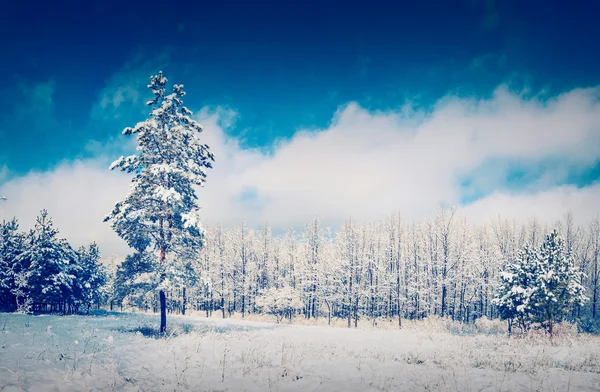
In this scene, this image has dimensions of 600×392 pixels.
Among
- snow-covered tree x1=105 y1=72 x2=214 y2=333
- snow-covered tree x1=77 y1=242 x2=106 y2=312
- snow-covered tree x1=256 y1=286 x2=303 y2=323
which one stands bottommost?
snow-covered tree x1=256 y1=286 x2=303 y2=323

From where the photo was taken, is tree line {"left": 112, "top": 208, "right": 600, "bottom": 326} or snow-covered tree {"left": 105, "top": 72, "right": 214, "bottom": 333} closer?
snow-covered tree {"left": 105, "top": 72, "right": 214, "bottom": 333}

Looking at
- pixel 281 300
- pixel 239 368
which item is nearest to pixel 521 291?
pixel 239 368

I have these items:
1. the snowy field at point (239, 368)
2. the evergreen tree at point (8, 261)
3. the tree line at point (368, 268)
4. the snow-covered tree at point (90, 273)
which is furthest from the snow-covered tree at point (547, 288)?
the evergreen tree at point (8, 261)

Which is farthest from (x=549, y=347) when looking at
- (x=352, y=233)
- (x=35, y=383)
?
(x=352, y=233)

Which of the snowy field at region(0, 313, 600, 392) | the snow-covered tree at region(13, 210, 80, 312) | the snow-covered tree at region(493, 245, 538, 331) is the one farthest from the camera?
the snow-covered tree at region(13, 210, 80, 312)

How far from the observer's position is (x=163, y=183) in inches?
658

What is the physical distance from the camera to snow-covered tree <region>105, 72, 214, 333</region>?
15828 millimetres

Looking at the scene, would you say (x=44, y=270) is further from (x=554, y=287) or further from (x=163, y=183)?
(x=554, y=287)

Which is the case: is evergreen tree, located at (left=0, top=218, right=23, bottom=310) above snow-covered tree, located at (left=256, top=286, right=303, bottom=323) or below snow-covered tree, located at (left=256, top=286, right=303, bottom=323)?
above

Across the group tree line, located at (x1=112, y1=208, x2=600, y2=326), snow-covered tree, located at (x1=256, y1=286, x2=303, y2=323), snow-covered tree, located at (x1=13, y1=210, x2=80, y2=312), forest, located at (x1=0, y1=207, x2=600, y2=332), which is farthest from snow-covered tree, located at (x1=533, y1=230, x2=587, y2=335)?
snow-covered tree, located at (x1=13, y1=210, x2=80, y2=312)

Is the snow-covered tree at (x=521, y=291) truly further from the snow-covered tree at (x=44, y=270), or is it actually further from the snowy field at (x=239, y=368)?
the snow-covered tree at (x=44, y=270)

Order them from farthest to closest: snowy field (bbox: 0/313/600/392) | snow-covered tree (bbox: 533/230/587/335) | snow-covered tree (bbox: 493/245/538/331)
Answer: snow-covered tree (bbox: 493/245/538/331) < snow-covered tree (bbox: 533/230/587/335) < snowy field (bbox: 0/313/600/392)

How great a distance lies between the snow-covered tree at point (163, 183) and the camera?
1583cm

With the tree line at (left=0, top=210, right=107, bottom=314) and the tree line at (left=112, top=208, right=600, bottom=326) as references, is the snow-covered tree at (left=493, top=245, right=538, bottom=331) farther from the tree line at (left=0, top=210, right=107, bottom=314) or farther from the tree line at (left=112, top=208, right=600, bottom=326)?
the tree line at (left=0, top=210, right=107, bottom=314)
